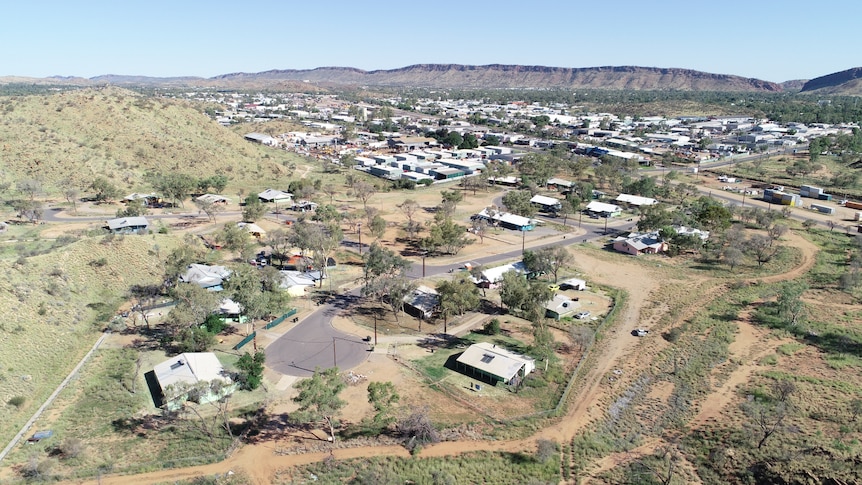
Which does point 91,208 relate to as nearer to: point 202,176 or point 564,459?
point 202,176

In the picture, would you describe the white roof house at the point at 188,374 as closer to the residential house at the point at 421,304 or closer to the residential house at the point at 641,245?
the residential house at the point at 421,304

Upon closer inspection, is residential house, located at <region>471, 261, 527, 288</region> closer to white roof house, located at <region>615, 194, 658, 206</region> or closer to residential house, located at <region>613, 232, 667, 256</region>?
residential house, located at <region>613, 232, 667, 256</region>

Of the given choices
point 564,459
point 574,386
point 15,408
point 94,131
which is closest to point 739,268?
point 574,386

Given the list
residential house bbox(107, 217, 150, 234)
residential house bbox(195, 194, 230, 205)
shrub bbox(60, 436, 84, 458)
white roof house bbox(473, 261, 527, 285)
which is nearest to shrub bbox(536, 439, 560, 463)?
white roof house bbox(473, 261, 527, 285)

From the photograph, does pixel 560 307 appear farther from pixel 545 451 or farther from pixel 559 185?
pixel 559 185

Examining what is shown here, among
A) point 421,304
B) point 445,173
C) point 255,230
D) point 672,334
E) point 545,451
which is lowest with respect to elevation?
point 672,334

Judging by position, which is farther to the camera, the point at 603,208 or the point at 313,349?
the point at 603,208

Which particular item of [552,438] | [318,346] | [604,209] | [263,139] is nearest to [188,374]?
[318,346]
